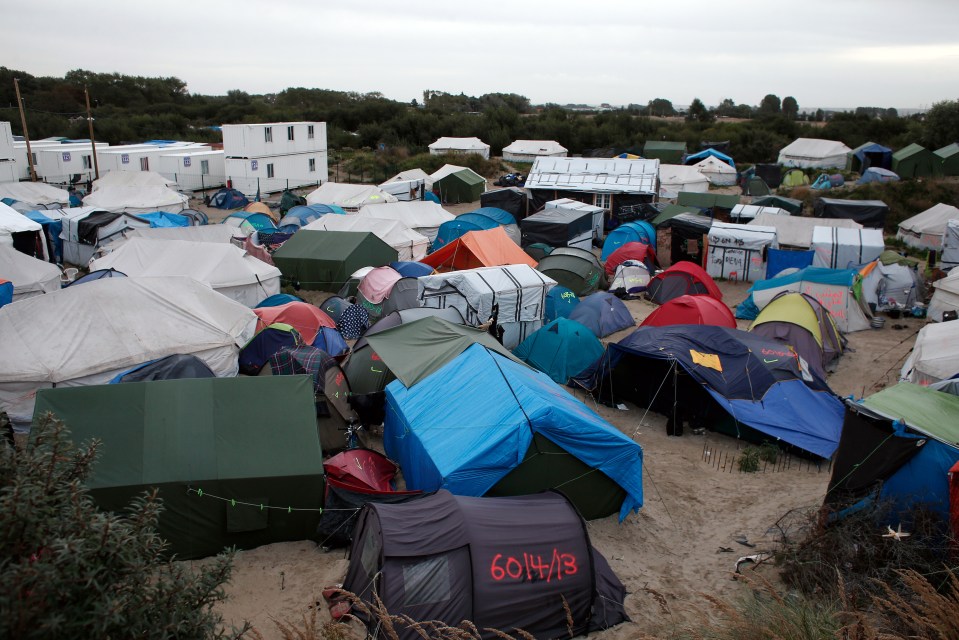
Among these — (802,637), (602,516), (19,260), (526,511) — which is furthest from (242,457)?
(19,260)

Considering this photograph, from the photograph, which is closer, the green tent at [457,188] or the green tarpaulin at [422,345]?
the green tarpaulin at [422,345]

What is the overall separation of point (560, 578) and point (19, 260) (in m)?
15.0

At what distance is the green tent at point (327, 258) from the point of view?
19.3 m

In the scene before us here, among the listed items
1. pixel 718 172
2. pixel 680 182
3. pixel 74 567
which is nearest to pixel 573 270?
pixel 74 567

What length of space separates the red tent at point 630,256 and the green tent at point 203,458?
597 inches

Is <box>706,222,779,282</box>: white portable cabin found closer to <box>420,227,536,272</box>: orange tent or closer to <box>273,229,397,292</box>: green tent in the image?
<box>420,227,536,272</box>: orange tent

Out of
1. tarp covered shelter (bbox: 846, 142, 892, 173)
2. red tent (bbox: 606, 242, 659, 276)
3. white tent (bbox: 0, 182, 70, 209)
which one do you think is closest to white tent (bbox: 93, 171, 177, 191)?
white tent (bbox: 0, 182, 70, 209)

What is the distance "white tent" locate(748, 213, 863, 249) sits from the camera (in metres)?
22.3

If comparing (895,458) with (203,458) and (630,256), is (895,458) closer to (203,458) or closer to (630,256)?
(203,458)

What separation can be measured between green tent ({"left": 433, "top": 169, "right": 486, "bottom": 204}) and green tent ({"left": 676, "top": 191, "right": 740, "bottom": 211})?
11907 millimetres

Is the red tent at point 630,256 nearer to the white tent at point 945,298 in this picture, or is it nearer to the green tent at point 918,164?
the white tent at point 945,298

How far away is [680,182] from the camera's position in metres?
37.8

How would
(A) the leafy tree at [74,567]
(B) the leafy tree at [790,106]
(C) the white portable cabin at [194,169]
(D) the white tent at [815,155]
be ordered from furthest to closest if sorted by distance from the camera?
(B) the leafy tree at [790,106]
(D) the white tent at [815,155]
(C) the white portable cabin at [194,169]
(A) the leafy tree at [74,567]

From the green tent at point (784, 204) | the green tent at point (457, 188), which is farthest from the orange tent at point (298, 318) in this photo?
the green tent at point (457, 188)
